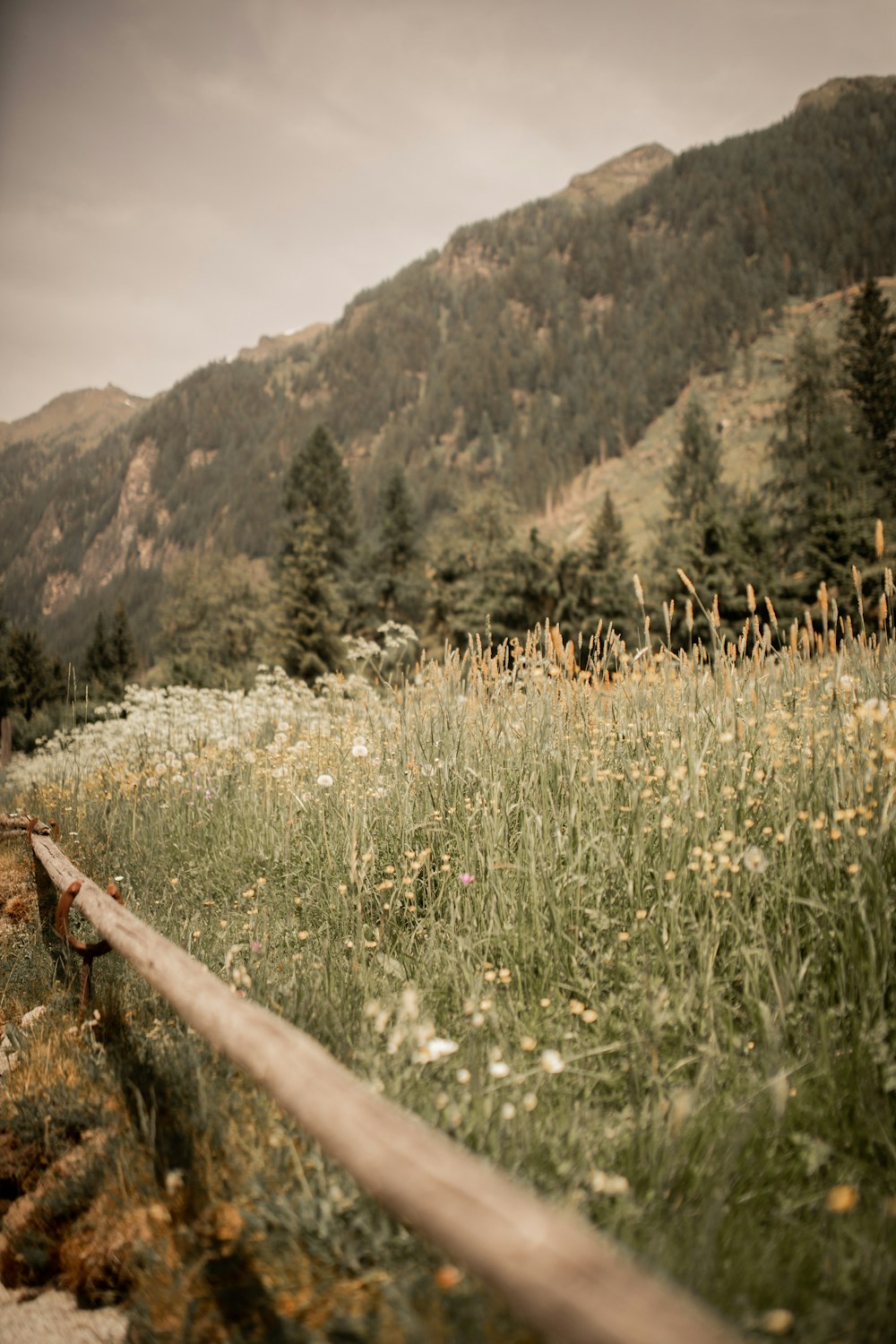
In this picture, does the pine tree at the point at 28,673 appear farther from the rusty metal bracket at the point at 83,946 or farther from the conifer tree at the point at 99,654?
the rusty metal bracket at the point at 83,946

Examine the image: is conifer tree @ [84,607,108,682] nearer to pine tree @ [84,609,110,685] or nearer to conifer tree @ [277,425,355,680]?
pine tree @ [84,609,110,685]

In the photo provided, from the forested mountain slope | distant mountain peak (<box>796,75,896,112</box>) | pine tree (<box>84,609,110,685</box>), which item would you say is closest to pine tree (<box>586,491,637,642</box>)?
the forested mountain slope

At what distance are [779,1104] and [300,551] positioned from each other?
37.5 meters

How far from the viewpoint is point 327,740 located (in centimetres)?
594

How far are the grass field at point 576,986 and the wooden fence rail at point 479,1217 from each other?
0.35 m

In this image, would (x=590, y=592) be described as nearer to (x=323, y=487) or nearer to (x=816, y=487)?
(x=816, y=487)

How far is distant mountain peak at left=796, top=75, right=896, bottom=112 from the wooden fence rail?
194 m

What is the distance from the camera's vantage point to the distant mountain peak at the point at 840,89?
14193 centimetres

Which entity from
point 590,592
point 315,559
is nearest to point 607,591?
point 590,592

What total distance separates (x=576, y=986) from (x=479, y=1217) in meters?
1.67

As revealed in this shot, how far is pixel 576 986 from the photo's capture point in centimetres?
253

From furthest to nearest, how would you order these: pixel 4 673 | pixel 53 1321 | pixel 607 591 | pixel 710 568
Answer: pixel 4 673 < pixel 607 591 < pixel 710 568 < pixel 53 1321

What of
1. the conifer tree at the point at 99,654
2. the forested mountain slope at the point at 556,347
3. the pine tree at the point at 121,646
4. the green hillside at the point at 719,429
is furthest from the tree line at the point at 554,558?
the forested mountain slope at the point at 556,347

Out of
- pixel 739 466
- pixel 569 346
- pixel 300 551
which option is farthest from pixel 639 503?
pixel 569 346
